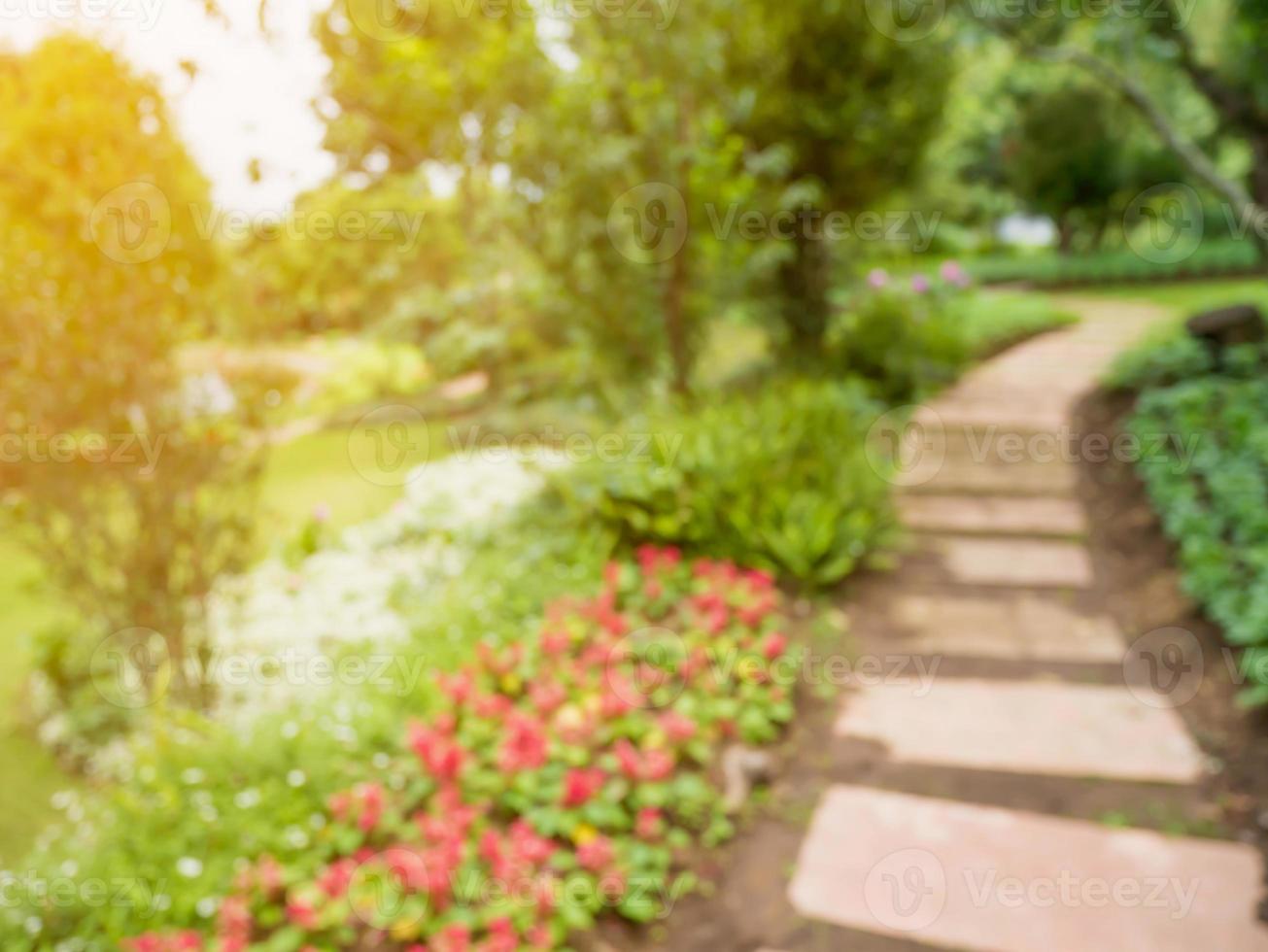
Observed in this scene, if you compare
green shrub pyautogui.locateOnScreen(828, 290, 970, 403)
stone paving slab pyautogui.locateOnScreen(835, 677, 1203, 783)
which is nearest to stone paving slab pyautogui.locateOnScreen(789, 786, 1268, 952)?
stone paving slab pyautogui.locateOnScreen(835, 677, 1203, 783)

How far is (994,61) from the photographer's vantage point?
17.8 meters

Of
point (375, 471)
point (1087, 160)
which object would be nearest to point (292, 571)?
point (375, 471)

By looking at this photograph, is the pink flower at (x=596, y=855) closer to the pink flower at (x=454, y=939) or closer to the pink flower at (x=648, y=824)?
the pink flower at (x=648, y=824)

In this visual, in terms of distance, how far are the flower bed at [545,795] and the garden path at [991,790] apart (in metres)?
0.28

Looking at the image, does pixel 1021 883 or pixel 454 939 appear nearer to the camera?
pixel 454 939

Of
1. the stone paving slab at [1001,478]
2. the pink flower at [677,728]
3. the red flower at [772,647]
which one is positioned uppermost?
the stone paving slab at [1001,478]

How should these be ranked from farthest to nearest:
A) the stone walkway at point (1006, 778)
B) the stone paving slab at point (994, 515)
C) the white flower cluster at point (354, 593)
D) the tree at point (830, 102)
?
the tree at point (830, 102)
the stone paving slab at point (994, 515)
the white flower cluster at point (354, 593)
the stone walkway at point (1006, 778)

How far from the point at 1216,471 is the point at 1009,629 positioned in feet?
5.49

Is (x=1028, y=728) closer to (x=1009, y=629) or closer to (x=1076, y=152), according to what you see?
(x=1009, y=629)

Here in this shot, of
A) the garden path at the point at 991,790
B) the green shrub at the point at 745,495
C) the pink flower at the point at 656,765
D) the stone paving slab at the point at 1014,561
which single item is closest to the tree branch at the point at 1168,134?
the garden path at the point at 991,790

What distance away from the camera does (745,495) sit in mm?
5062

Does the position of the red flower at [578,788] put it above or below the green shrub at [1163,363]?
below

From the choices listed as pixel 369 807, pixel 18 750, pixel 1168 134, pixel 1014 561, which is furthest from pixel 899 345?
pixel 18 750

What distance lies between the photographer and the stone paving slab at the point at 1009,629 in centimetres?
425
